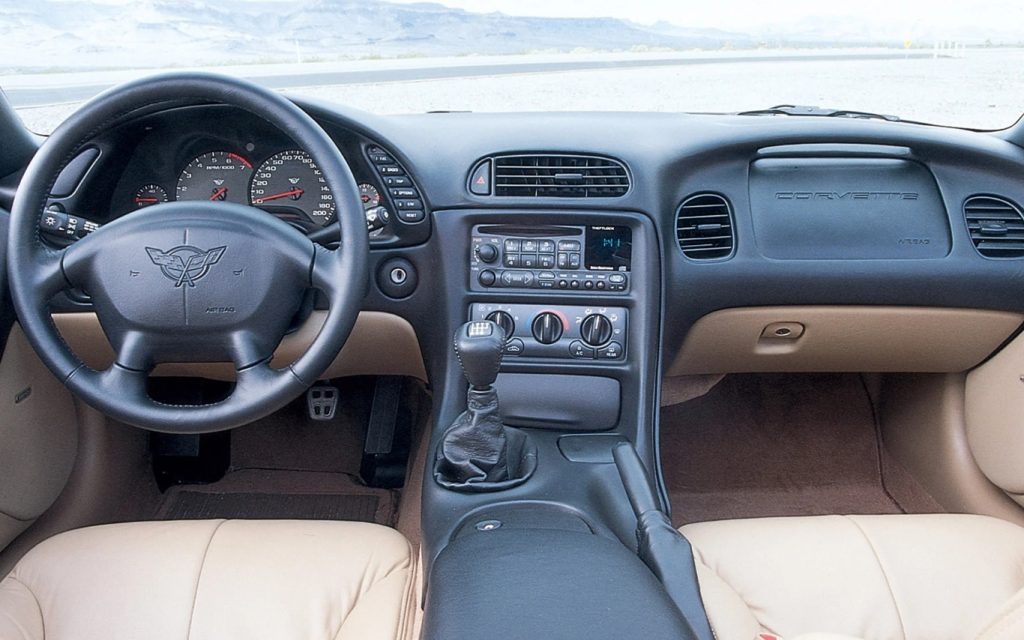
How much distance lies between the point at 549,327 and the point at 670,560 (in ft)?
2.37

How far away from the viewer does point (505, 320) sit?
1684mm

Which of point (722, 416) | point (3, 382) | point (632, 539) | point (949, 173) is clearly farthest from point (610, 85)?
point (3, 382)

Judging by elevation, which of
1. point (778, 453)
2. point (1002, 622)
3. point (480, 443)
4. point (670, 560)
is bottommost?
point (778, 453)

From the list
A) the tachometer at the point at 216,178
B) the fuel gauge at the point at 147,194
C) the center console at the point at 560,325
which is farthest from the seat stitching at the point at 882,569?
the fuel gauge at the point at 147,194

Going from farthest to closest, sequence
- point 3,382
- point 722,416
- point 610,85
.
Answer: point 722,416, point 610,85, point 3,382

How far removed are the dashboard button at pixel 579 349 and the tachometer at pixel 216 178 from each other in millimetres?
729

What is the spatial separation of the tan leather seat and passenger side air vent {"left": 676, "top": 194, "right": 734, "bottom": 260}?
2.76 ft

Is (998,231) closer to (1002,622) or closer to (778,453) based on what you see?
(778,453)

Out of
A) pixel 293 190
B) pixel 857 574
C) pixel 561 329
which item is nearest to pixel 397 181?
pixel 293 190

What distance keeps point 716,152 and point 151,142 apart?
1.15m

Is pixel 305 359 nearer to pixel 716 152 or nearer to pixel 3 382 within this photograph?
pixel 3 382

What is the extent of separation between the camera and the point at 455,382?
5.55 feet

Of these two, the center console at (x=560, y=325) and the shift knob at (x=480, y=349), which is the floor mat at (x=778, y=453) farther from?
the shift knob at (x=480, y=349)

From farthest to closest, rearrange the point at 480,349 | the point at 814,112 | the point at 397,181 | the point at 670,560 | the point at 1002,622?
1. the point at 814,112
2. the point at 397,181
3. the point at 480,349
4. the point at 670,560
5. the point at 1002,622
